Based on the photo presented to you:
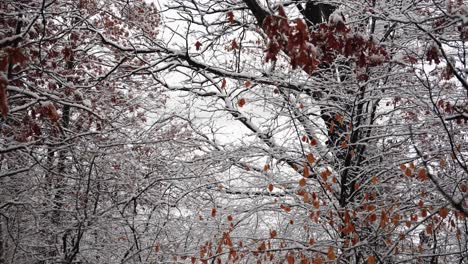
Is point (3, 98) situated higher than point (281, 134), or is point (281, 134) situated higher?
point (281, 134)

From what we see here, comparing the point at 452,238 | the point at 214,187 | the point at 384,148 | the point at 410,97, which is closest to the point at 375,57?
the point at 410,97

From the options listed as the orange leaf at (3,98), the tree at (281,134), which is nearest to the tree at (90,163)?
the tree at (281,134)

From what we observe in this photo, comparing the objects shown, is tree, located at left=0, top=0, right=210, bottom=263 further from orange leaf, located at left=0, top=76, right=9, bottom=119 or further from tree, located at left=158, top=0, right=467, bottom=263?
orange leaf, located at left=0, top=76, right=9, bottom=119

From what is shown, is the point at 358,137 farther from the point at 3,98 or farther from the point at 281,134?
the point at 3,98

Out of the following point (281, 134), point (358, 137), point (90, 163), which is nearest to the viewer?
point (358, 137)

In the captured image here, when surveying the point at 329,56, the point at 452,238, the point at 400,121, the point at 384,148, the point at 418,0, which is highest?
the point at 418,0

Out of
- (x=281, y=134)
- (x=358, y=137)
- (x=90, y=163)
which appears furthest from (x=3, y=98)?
(x=281, y=134)

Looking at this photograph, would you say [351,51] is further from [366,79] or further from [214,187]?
[214,187]

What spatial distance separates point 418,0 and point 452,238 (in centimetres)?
291

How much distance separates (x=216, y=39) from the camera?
285 inches

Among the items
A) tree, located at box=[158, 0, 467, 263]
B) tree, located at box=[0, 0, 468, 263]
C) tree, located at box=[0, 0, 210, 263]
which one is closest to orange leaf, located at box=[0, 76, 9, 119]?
tree, located at box=[0, 0, 468, 263]

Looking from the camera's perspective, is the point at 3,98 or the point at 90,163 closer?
the point at 3,98

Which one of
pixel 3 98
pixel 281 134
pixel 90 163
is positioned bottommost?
pixel 3 98

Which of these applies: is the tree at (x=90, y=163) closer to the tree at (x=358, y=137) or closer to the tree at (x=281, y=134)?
the tree at (x=281, y=134)
